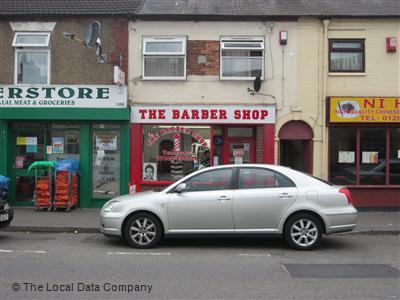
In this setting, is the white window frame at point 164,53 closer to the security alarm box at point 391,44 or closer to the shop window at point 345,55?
the shop window at point 345,55

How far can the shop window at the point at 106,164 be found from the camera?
543 inches

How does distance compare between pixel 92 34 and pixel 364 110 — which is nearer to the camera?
pixel 92 34

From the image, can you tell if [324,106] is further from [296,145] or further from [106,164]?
[106,164]

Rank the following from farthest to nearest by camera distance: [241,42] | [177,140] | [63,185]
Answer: [177,140], [241,42], [63,185]

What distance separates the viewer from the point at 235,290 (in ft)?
19.6

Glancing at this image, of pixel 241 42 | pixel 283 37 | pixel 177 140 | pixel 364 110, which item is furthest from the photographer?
pixel 177 140

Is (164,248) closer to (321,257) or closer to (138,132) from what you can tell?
(321,257)

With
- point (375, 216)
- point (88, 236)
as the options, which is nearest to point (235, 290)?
point (88, 236)

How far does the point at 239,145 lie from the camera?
552 inches

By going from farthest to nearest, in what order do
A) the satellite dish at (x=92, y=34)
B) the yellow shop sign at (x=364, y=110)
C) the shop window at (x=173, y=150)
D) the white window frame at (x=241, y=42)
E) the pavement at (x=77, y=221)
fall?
the shop window at (x=173, y=150), the white window frame at (x=241, y=42), the yellow shop sign at (x=364, y=110), the satellite dish at (x=92, y=34), the pavement at (x=77, y=221)

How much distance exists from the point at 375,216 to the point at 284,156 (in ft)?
9.79

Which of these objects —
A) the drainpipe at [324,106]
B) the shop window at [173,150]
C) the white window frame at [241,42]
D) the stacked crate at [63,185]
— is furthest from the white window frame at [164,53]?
the drainpipe at [324,106]

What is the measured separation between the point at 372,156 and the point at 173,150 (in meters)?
5.54

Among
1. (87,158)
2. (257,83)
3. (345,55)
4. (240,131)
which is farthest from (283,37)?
(87,158)
